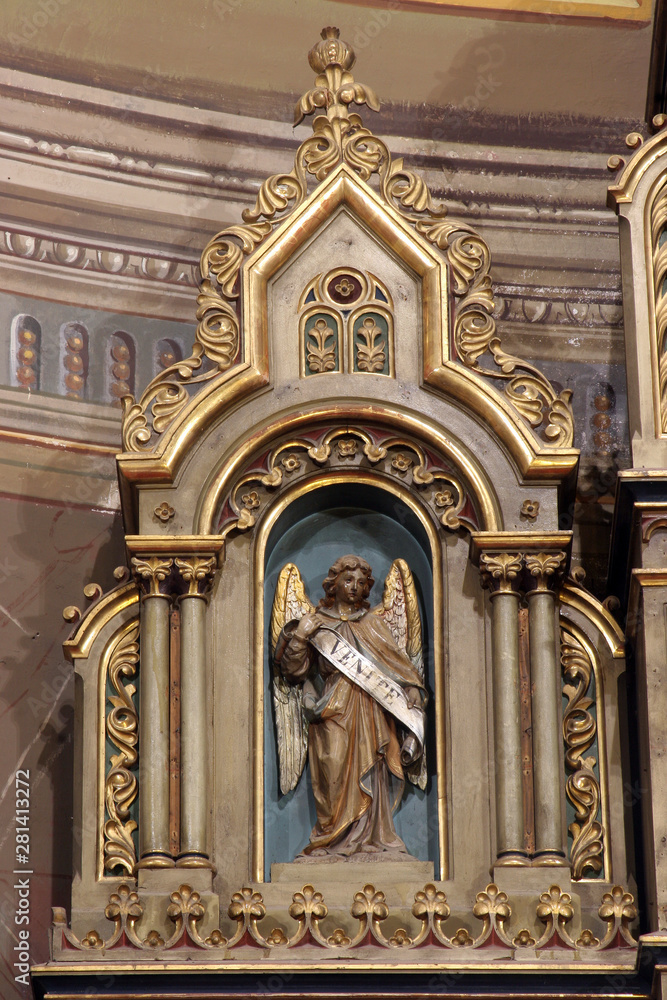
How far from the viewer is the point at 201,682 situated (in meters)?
8.10

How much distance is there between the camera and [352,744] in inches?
322

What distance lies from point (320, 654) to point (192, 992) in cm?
137

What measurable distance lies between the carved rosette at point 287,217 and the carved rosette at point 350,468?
374 millimetres

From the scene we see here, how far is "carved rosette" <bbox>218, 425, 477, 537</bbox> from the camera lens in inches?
330

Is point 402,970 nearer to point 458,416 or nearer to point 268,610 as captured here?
point 268,610

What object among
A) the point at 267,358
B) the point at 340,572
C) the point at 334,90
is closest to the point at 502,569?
the point at 340,572

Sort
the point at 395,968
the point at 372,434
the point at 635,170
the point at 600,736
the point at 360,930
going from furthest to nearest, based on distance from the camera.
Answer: the point at 635,170
the point at 372,434
the point at 600,736
the point at 360,930
the point at 395,968

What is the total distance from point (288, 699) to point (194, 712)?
443mm

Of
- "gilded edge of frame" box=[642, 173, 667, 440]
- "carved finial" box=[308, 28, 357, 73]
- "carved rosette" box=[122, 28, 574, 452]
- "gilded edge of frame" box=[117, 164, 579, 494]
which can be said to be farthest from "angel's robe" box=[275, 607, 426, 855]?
"carved finial" box=[308, 28, 357, 73]

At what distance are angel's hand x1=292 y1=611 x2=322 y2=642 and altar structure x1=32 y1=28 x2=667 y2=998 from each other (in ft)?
0.47

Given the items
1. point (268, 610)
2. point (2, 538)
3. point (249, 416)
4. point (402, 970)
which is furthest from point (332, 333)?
point (402, 970)

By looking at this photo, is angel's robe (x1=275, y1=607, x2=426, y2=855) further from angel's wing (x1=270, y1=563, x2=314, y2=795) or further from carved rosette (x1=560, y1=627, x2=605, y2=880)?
carved rosette (x1=560, y1=627, x2=605, y2=880)

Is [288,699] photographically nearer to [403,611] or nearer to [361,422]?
[403,611]

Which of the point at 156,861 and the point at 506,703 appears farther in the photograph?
the point at 506,703
